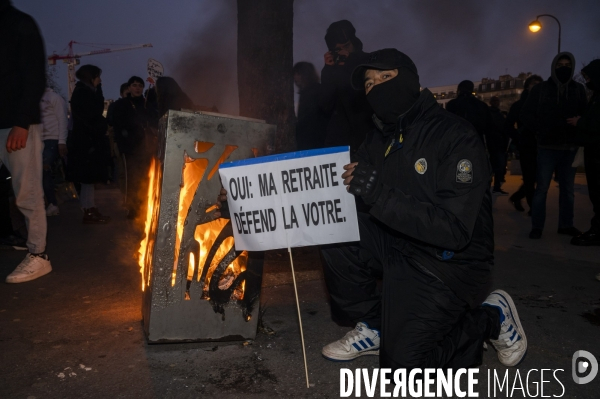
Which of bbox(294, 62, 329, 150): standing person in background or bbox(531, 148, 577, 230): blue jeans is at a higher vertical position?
bbox(294, 62, 329, 150): standing person in background

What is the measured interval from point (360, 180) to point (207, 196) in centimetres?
90

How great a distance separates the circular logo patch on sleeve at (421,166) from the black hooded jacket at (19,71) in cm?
303

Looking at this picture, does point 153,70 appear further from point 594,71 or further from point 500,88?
point 500,88

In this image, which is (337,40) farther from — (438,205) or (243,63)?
(438,205)

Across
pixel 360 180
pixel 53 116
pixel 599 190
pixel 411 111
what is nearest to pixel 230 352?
pixel 360 180

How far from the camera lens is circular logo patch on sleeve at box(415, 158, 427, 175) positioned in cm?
275

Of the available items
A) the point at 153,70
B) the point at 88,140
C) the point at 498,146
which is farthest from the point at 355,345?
the point at 498,146

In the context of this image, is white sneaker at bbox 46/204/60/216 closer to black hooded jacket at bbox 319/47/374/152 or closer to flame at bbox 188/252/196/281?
black hooded jacket at bbox 319/47/374/152

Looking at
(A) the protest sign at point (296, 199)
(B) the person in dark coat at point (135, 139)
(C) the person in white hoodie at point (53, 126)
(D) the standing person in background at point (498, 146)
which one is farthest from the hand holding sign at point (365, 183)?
(D) the standing person in background at point (498, 146)

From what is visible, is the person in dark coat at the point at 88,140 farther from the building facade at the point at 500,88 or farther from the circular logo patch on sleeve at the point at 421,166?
the building facade at the point at 500,88

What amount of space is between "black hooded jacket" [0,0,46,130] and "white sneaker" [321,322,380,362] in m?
2.89

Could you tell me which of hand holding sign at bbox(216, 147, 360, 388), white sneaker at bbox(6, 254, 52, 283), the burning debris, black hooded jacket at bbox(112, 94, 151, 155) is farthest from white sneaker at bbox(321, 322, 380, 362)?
black hooded jacket at bbox(112, 94, 151, 155)

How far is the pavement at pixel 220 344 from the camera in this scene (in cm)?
269

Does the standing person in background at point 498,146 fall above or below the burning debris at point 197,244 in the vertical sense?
above
